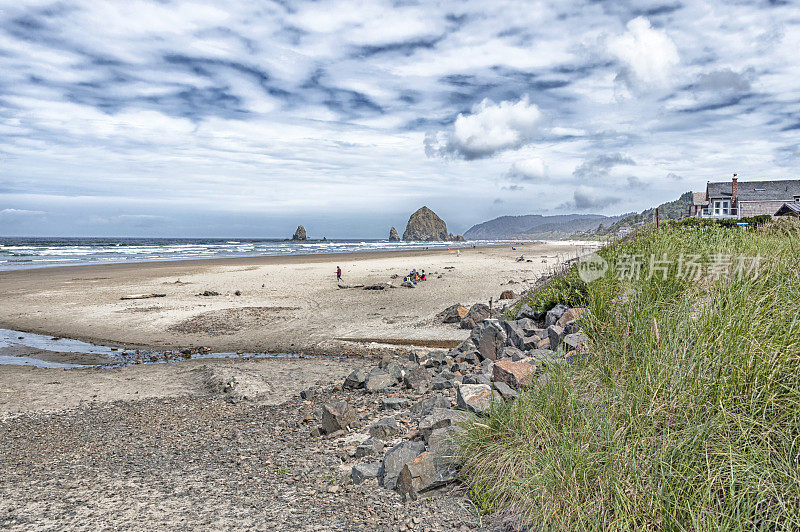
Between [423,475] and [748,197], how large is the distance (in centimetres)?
5598

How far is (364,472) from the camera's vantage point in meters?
4.50

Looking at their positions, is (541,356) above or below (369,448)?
above

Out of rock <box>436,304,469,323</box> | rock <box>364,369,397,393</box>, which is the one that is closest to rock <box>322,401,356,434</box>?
rock <box>364,369,397,393</box>

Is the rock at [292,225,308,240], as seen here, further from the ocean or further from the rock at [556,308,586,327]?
the rock at [556,308,586,327]

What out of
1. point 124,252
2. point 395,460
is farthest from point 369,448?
point 124,252

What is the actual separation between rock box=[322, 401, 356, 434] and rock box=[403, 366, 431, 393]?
4.65 ft

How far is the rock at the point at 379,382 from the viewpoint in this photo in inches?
288

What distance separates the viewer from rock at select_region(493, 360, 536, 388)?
4867 mm

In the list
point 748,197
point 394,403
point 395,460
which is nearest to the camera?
point 395,460

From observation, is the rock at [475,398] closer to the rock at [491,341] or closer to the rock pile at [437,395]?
the rock pile at [437,395]

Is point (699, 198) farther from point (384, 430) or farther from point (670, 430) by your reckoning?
point (670, 430)

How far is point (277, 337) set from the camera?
1332 cm

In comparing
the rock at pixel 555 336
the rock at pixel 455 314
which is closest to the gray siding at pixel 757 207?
the rock at pixel 455 314

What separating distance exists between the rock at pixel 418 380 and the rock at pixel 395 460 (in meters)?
2.45
